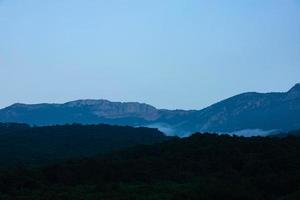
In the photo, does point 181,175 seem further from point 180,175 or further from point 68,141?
point 68,141

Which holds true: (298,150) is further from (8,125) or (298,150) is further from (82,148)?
(8,125)

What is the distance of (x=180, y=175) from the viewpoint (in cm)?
5506

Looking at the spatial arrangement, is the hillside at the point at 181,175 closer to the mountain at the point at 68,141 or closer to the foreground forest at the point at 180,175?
the foreground forest at the point at 180,175

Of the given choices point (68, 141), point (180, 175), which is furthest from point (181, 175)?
point (68, 141)

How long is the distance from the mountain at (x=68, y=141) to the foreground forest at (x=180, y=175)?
90.9ft

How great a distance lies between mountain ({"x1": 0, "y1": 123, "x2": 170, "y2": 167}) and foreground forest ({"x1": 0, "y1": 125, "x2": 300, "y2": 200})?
90.9ft

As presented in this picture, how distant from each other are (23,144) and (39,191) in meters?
73.0

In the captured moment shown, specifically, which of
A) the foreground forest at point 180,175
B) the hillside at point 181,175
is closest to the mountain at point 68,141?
the hillside at point 181,175

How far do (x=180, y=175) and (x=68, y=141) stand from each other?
7780 centimetres

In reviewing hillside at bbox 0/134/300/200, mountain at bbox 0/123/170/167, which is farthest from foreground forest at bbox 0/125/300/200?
mountain at bbox 0/123/170/167

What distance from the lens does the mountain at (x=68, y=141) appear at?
10088cm

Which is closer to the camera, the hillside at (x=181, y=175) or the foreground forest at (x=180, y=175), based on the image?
the foreground forest at (x=180, y=175)

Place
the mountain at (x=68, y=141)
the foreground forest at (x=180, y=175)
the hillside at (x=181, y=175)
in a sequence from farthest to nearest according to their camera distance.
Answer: the mountain at (x=68, y=141) → the hillside at (x=181, y=175) → the foreground forest at (x=180, y=175)

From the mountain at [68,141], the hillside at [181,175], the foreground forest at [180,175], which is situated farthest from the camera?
the mountain at [68,141]
